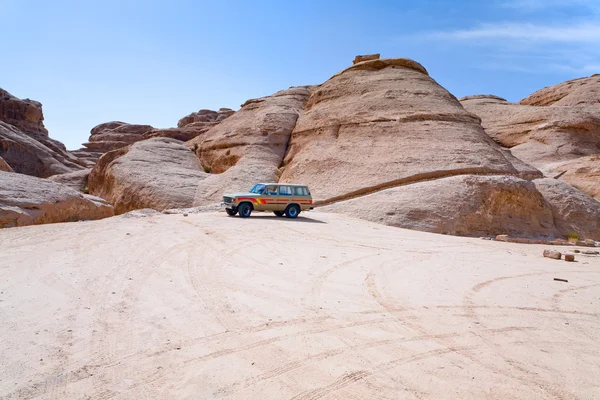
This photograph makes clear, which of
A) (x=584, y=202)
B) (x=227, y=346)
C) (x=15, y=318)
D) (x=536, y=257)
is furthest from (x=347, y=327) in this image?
(x=584, y=202)

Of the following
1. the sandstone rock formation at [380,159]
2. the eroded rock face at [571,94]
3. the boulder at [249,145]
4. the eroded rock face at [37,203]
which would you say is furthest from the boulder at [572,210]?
the eroded rock face at [571,94]

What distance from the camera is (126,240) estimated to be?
10320 millimetres

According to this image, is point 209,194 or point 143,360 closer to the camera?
point 143,360

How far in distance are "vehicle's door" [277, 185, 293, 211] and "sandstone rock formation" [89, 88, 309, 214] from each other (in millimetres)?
8063

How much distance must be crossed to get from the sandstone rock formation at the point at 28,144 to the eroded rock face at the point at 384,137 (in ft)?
89.4

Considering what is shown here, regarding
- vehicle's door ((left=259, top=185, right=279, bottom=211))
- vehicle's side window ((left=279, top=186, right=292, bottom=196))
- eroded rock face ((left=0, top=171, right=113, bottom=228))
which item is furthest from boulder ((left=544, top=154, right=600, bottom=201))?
eroded rock face ((left=0, top=171, right=113, bottom=228))

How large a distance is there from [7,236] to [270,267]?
267 inches

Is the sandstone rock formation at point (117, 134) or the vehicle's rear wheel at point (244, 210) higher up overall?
the sandstone rock formation at point (117, 134)

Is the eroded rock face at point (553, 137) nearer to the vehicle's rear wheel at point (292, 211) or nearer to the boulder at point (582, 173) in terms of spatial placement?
the boulder at point (582, 173)

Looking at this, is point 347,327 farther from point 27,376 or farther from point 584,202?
point 584,202

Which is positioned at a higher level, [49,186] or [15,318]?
[49,186]

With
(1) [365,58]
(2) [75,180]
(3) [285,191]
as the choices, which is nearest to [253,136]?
(1) [365,58]

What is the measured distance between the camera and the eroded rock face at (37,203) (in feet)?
42.0

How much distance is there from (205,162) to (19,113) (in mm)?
30895
